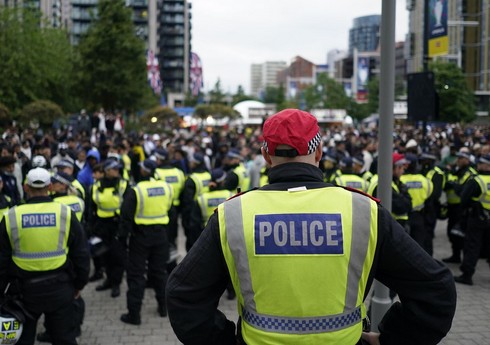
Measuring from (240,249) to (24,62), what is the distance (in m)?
27.3

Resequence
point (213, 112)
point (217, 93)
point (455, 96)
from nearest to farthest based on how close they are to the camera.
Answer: point (213, 112) → point (455, 96) → point (217, 93)

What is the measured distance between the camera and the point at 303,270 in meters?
2.29

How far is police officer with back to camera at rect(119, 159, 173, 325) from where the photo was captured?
24.2 ft

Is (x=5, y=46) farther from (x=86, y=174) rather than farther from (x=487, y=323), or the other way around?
(x=487, y=323)

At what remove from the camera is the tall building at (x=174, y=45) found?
118 meters

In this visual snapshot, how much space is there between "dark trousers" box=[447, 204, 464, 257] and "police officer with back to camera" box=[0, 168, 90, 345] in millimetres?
6959

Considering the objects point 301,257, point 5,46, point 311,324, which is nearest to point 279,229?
point 301,257

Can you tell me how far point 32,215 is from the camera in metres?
5.03

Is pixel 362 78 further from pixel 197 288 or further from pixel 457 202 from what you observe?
pixel 197 288

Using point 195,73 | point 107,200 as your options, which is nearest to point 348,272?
point 107,200

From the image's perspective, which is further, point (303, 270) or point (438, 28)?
point (438, 28)

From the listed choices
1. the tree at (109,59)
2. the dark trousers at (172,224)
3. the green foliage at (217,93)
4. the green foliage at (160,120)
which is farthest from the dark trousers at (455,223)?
the green foliage at (217,93)

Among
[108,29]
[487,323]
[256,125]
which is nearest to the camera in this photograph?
[487,323]

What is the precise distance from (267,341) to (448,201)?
363 inches
